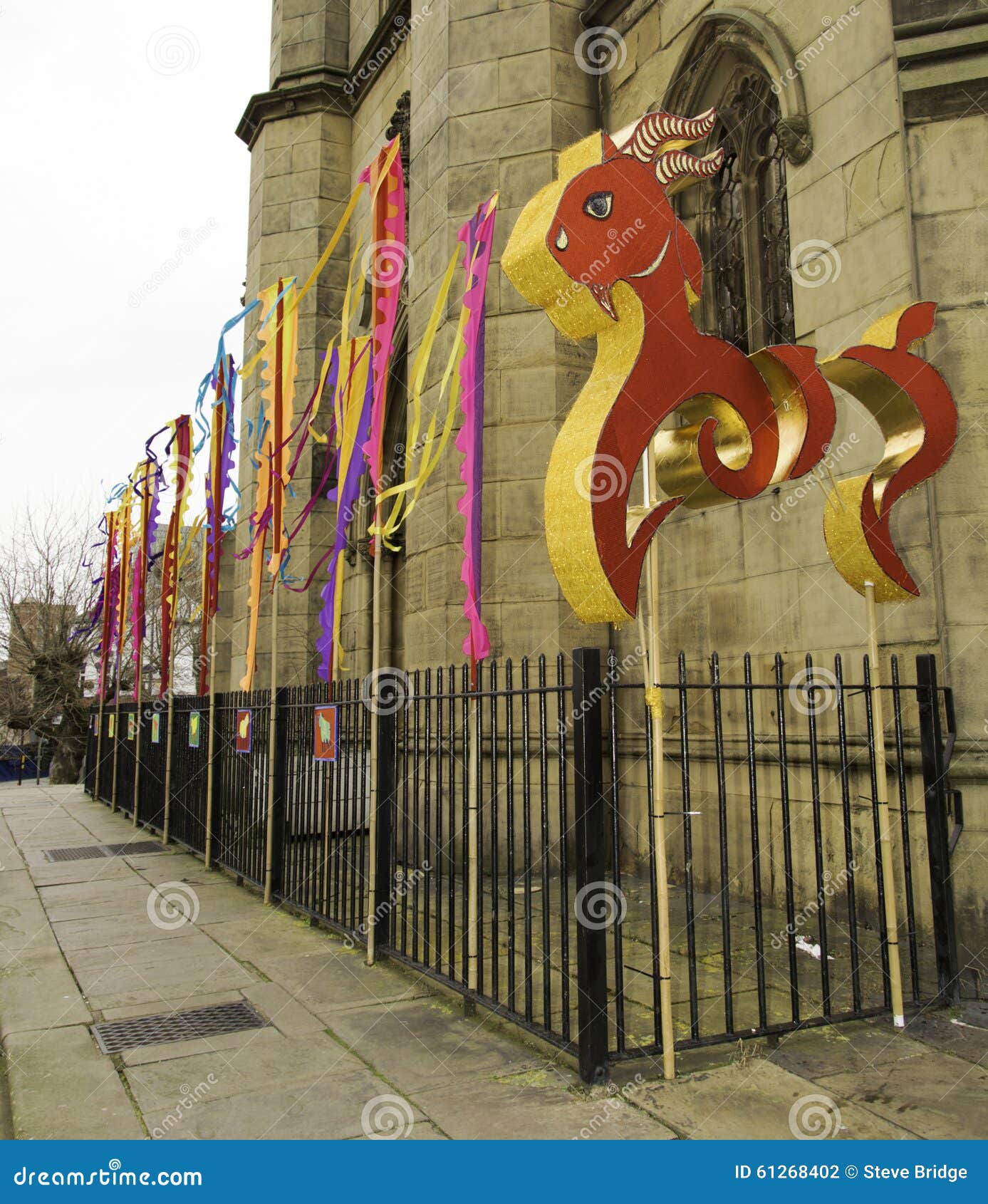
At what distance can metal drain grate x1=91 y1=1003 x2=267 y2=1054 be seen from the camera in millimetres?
4738

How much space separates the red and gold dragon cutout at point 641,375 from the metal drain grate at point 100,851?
9.25 meters

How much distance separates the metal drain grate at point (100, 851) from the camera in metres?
11.1

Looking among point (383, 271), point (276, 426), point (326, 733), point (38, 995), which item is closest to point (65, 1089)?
point (38, 995)

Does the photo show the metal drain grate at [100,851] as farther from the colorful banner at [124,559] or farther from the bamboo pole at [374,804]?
the bamboo pole at [374,804]

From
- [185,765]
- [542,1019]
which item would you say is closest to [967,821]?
[542,1019]

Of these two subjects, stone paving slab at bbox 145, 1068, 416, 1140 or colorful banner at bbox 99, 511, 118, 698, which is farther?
colorful banner at bbox 99, 511, 118, 698

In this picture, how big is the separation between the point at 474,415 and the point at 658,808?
8.48 ft

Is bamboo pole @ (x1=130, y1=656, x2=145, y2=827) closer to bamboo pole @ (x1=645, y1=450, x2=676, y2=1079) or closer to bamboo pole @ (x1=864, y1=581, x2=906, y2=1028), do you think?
bamboo pole @ (x1=645, y1=450, x2=676, y2=1079)

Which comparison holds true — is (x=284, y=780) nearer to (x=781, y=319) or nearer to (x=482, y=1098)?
(x=482, y=1098)

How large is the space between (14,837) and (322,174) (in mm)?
11435

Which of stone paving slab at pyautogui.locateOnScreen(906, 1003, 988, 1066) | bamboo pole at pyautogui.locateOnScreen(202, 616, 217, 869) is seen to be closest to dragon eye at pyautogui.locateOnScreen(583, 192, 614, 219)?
stone paving slab at pyautogui.locateOnScreen(906, 1003, 988, 1066)

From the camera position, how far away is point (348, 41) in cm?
1638

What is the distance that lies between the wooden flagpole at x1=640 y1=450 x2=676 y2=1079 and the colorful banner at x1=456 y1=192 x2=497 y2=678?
1.34 metres

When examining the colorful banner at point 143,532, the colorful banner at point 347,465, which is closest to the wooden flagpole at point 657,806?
the colorful banner at point 347,465
